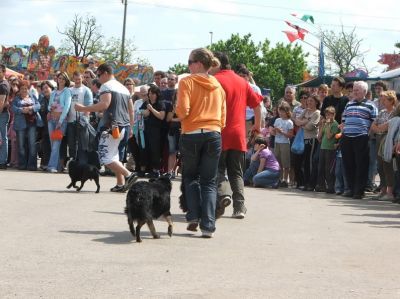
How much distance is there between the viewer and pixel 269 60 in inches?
4592

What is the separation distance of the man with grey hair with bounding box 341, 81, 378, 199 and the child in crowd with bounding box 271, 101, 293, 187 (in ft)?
8.16

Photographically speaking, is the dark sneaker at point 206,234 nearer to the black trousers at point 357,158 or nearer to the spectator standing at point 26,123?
→ the black trousers at point 357,158

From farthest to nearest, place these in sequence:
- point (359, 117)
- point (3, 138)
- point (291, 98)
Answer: point (291, 98) → point (3, 138) → point (359, 117)

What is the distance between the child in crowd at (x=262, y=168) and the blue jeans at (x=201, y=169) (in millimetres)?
8292

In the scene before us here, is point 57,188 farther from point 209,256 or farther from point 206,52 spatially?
point 209,256

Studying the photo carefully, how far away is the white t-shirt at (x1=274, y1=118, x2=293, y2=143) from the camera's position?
1845cm

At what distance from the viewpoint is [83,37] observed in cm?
8888

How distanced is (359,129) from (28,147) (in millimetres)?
7139

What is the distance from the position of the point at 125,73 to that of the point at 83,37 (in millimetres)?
41718

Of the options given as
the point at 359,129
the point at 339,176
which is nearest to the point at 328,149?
the point at 339,176

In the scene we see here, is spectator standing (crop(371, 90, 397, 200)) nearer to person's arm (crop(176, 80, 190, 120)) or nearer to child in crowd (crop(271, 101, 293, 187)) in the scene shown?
child in crowd (crop(271, 101, 293, 187))

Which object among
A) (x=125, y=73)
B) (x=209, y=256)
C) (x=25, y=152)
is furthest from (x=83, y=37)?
(x=209, y=256)

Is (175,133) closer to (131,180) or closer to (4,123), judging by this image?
(4,123)

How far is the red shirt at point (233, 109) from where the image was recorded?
35.6 ft
